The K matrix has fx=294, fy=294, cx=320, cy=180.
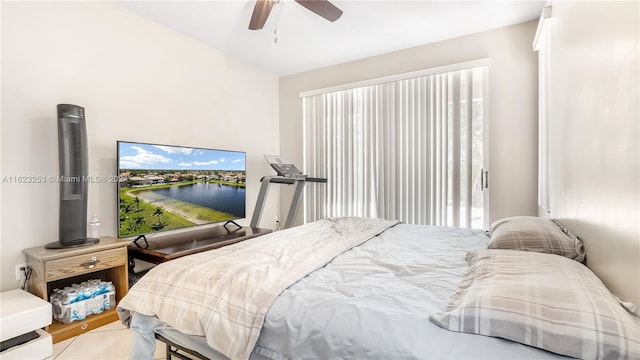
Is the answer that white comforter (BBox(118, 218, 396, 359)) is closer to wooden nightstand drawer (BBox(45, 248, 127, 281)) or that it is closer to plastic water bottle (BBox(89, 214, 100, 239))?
wooden nightstand drawer (BBox(45, 248, 127, 281))

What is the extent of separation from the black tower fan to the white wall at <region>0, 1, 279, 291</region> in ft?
0.82

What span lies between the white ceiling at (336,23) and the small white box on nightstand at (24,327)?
8.24 ft

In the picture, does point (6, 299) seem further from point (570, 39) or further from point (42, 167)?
point (570, 39)

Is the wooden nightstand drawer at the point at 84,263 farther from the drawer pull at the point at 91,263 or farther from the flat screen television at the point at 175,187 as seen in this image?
the flat screen television at the point at 175,187

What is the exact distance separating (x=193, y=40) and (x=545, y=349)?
3864 mm

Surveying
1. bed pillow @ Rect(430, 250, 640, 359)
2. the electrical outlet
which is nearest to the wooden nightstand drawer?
the electrical outlet

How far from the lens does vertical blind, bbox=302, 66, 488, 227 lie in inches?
130

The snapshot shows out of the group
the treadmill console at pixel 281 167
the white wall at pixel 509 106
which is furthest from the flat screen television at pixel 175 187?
the white wall at pixel 509 106

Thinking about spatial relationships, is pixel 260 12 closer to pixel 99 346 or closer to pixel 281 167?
pixel 281 167

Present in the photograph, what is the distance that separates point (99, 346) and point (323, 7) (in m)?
2.91

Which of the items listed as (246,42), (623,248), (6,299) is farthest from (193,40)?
(623,248)

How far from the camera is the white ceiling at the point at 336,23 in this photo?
8.89ft

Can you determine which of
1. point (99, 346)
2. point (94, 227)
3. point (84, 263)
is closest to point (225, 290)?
point (99, 346)

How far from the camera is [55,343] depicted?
1970 mm
